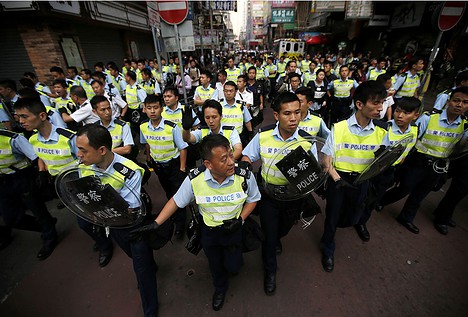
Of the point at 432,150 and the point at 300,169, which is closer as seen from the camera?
the point at 300,169

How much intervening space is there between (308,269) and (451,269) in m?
1.67

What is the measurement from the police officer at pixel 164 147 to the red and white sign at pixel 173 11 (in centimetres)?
170

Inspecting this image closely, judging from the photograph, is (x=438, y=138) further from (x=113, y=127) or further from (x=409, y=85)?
(x=113, y=127)

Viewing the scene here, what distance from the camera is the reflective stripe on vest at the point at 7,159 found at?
247 centimetres

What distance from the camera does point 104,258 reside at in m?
2.81

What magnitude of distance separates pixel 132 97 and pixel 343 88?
217 inches

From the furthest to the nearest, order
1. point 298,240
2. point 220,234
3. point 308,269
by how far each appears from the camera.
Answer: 1. point 298,240
2. point 308,269
3. point 220,234

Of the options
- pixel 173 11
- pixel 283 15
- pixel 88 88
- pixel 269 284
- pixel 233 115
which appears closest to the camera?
pixel 269 284

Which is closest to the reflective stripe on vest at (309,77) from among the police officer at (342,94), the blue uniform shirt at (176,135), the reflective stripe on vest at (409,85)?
the police officer at (342,94)

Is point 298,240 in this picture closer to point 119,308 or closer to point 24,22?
point 119,308

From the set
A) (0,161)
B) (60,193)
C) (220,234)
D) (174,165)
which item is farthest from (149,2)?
(220,234)

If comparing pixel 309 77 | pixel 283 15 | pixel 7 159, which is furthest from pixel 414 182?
pixel 283 15

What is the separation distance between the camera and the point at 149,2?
4070 mm

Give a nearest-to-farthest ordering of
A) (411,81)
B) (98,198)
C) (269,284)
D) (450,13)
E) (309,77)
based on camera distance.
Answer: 1. (98,198)
2. (269,284)
3. (450,13)
4. (411,81)
5. (309,77)
